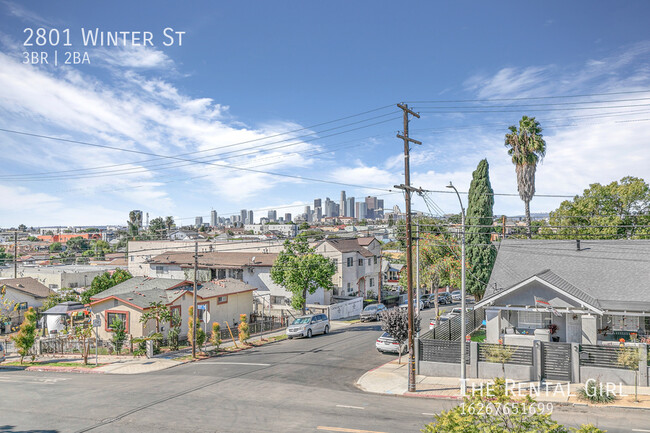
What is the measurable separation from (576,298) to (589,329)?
2.13 meters

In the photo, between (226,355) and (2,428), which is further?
(226,355)

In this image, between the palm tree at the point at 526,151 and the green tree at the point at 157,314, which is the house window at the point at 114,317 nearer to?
the green tree at the point at 157,314

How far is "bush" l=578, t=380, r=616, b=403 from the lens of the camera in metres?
18.1

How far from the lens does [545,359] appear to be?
69.9 feet

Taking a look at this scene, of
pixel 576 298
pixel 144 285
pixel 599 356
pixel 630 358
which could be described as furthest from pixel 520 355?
pixel 144 285

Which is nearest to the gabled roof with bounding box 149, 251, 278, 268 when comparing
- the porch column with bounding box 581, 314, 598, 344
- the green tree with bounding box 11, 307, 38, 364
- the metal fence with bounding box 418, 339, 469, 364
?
the green tree with bounding box 11, 307, 38, 364

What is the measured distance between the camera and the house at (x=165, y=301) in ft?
112

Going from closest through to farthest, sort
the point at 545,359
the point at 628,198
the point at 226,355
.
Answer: the point at 545,359 < the point at 226,355 < the point at 628,198

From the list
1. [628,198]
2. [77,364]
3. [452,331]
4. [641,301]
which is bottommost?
[77,364]

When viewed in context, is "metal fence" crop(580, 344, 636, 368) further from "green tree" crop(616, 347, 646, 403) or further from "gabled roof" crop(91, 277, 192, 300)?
"gabled roof" crop(91, 277, 192, 300)

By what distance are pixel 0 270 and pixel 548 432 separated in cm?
9338

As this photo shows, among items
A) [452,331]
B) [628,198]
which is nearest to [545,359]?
[452,331]

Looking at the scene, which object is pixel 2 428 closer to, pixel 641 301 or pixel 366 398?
pixel 366 398

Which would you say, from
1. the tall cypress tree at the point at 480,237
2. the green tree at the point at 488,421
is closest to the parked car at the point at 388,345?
the tall cypress tree at the point at 480,237
